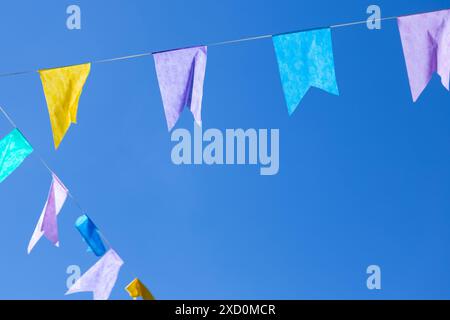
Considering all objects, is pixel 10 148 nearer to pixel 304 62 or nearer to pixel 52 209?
pixel 52 209

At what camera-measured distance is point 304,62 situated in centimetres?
367

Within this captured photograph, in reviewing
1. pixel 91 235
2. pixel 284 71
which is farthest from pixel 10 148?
pixel 284 71

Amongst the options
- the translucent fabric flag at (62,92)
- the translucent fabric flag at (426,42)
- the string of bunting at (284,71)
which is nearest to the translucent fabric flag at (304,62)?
the string of bunting at (284,71)

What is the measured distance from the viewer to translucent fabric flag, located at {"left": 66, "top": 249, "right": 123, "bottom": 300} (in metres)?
4.36

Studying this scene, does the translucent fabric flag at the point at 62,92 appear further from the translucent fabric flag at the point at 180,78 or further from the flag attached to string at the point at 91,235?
the flag attached to string at the point at 91,235

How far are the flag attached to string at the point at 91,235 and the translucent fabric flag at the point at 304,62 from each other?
1.40 meters

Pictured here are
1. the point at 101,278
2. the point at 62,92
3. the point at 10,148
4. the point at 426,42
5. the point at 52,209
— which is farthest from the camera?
the point at 101,278

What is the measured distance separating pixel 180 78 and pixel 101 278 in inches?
49.1

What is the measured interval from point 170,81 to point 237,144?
1.78m

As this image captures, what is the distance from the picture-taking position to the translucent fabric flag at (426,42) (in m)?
3.61
